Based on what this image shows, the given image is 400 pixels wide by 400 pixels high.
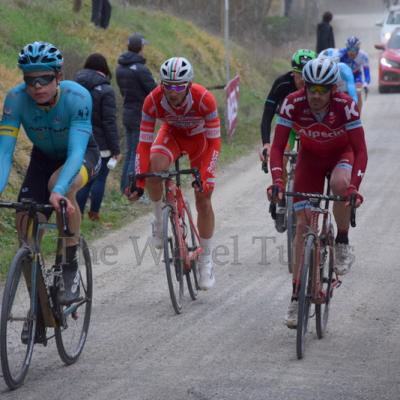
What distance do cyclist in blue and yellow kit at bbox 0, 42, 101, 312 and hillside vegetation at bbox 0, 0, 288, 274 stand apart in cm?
332

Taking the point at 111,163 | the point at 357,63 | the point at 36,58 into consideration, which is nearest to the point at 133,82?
the point at 111,163

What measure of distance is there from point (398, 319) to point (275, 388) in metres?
2.16

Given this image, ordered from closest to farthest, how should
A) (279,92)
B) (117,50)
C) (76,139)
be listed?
1. (76,139)
2. (279,92)
3. (117,50)

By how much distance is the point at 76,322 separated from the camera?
7309 millimetres

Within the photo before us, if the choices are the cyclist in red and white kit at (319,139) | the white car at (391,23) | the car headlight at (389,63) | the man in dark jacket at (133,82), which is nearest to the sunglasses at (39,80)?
the cyclist in red and white kit at (319,139)

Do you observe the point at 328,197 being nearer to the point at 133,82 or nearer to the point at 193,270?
the point at 193,270

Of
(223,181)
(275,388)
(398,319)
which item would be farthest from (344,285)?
(223,181)

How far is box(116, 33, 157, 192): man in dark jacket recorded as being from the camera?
13.1 metres

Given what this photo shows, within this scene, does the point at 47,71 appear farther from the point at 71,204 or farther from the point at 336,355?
the point at 336,355

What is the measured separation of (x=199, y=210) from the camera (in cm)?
907

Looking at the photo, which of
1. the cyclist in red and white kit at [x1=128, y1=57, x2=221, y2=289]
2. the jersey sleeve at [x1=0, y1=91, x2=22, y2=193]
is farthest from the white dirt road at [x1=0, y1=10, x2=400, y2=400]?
the jersey sleeve at [x1=0, y1=91, x2=22, y2=193]

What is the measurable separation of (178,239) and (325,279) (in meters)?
1.48

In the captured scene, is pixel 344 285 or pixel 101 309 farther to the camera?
pixel 344 285

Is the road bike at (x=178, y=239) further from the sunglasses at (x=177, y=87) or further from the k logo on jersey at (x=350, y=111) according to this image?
the k logo on jersey at (x=350, y=111)
